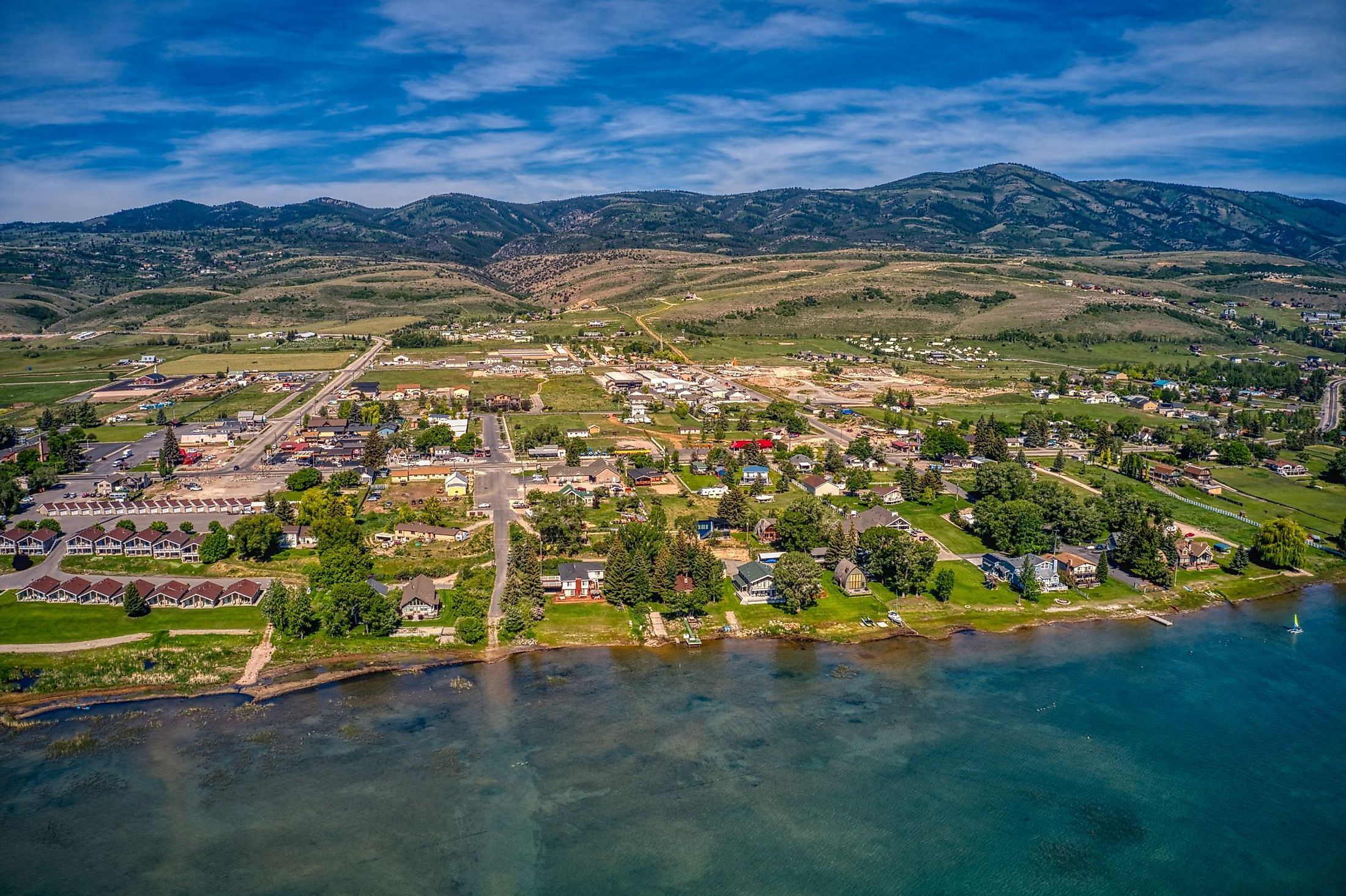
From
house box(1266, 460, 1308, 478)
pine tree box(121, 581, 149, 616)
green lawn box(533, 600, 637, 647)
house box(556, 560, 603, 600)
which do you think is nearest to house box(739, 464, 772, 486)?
house box(556, 560, 603, 600)

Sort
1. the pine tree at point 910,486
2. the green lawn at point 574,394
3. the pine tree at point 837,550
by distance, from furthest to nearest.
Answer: the green lawn at point 574,394
the pine tree at point 910,486
the pine tree at point 837,550

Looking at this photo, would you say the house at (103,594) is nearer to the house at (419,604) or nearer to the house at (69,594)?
the house at (69,594)

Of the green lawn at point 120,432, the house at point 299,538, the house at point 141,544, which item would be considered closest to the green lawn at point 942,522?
the house at point 299,538

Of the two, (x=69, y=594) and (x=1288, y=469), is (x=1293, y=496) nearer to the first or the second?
(x=1288, y=469)

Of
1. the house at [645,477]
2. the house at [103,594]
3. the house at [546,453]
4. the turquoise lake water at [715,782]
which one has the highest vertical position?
the house at [546,453]

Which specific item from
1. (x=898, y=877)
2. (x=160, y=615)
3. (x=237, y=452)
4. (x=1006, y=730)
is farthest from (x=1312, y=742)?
(x=237, y=452)

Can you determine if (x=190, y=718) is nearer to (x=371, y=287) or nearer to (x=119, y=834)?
(x=119, y=834)
